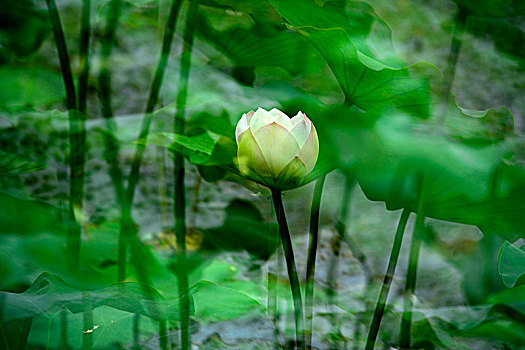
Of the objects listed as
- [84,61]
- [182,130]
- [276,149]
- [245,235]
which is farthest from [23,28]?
[276,149]

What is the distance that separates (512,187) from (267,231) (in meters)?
0.30

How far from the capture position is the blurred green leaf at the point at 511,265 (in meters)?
0.35

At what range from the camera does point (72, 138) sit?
47 centimetres

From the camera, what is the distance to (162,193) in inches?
40.6

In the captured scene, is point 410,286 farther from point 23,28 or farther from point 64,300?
point 23,28

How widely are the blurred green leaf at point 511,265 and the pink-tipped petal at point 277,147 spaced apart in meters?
0.20

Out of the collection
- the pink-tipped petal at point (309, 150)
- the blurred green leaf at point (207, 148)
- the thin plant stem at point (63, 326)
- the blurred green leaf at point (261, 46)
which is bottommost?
the thin plant stem at point (63, 326)

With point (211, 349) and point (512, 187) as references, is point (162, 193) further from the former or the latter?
point (512, 187)

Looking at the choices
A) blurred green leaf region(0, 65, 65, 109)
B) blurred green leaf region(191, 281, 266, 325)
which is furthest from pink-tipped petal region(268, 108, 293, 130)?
blurred green leaf region(0, 65, 65, 109)

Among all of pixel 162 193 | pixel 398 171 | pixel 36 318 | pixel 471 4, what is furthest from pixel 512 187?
pixel 162 193

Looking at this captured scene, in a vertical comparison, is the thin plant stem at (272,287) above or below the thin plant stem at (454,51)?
below

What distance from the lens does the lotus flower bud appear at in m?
0.28

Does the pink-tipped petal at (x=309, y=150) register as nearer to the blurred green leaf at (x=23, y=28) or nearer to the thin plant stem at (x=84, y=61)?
the thin plant stem at (x=84, y=61)

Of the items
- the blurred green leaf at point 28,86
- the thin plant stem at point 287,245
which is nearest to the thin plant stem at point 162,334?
the thin plant stem at point 287,245
